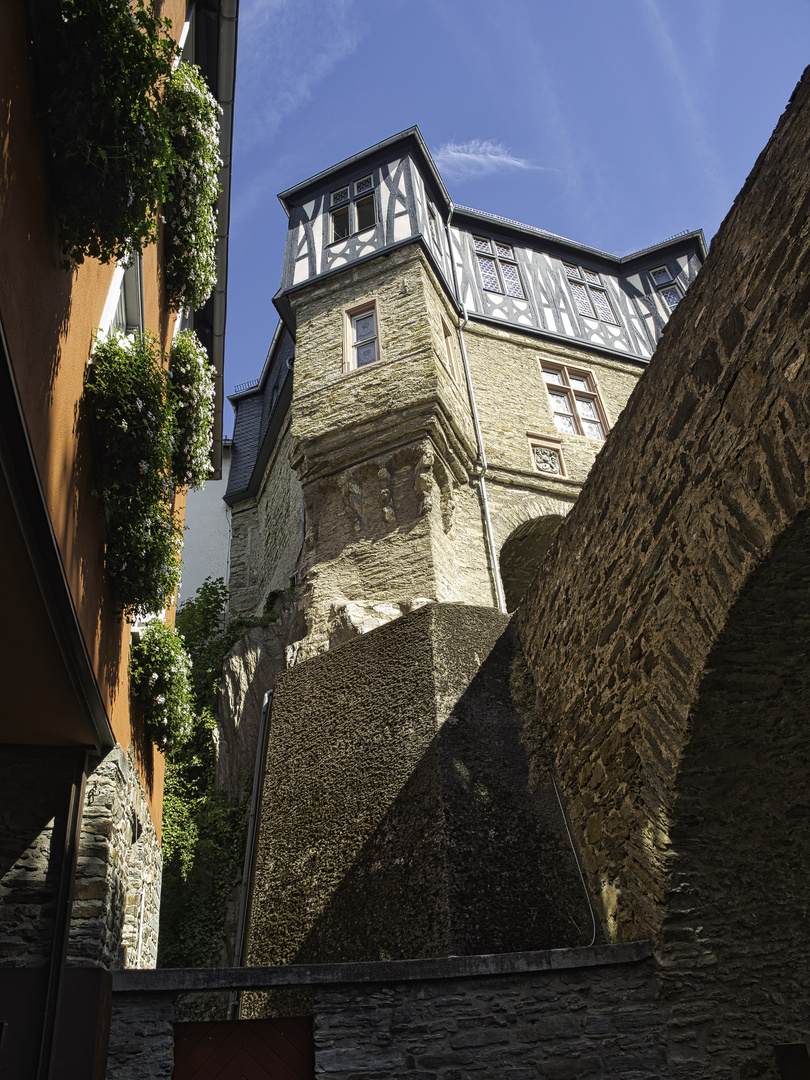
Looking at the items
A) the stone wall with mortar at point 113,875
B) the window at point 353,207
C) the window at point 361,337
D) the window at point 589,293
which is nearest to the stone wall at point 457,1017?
the stone wall with mortar at point 113,875

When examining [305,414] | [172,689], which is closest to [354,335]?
[305,414]

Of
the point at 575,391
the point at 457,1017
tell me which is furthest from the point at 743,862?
the point at 575,391

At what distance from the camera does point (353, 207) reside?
43.7 feet

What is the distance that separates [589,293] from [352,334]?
6266 mm

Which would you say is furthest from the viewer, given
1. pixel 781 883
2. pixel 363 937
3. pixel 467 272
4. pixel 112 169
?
pixel 467 272

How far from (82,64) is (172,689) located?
410cm

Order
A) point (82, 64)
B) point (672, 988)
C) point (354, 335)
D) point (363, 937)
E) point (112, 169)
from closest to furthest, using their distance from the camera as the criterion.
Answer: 1. point (82, 64)
2. point (112, 169)
3. point (672, 988)
4. point (363, 937)
5. point (354, 335)

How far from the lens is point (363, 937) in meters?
4.87

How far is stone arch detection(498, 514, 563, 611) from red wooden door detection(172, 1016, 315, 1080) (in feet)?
23.8

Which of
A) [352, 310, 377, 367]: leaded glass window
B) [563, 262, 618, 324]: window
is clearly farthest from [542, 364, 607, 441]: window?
[352, 310, 377, 367]: leaded glass window

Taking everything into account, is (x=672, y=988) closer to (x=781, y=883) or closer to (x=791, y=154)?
(x=781, y=883)

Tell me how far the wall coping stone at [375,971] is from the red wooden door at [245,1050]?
26 centimetres

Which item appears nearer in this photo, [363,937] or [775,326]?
[775,326]

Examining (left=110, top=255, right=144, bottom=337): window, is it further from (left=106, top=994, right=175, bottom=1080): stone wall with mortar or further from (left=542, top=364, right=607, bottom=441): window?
(left=542, top=364, right=607, bottom=441): window
